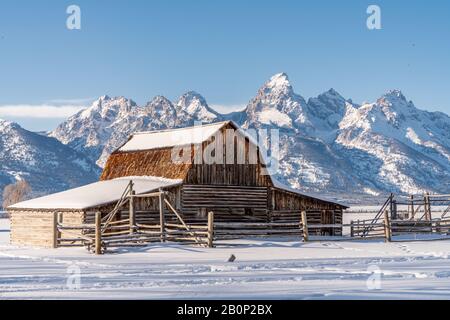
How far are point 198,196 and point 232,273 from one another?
19374 millimetres

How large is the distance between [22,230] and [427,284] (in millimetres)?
27650

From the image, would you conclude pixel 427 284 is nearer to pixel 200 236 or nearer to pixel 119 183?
pixel 200 236

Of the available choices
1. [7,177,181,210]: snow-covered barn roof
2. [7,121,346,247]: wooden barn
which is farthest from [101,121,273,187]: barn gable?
[7,177,181,210]: snow-covered barn roof

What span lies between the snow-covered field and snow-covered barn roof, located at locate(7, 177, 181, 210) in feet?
22.0

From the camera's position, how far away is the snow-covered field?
593 inches

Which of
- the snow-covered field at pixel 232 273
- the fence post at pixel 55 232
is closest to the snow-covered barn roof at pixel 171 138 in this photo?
the fence post at pixel 55 232

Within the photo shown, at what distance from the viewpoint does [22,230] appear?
39.9 m

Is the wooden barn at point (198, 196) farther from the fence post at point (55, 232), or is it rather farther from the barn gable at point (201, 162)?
the fence post at point (55, 232)

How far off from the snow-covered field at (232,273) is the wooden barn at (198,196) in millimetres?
7691

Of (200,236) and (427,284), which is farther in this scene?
(200,236)

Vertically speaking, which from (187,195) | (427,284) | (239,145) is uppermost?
(239,145)

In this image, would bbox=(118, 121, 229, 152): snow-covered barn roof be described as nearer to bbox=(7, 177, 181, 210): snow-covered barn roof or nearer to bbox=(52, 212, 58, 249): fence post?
bbox=(7, 177, 181, 210): snow-covered barn roof

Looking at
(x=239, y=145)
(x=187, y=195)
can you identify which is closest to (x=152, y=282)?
(x=187, y=195)
